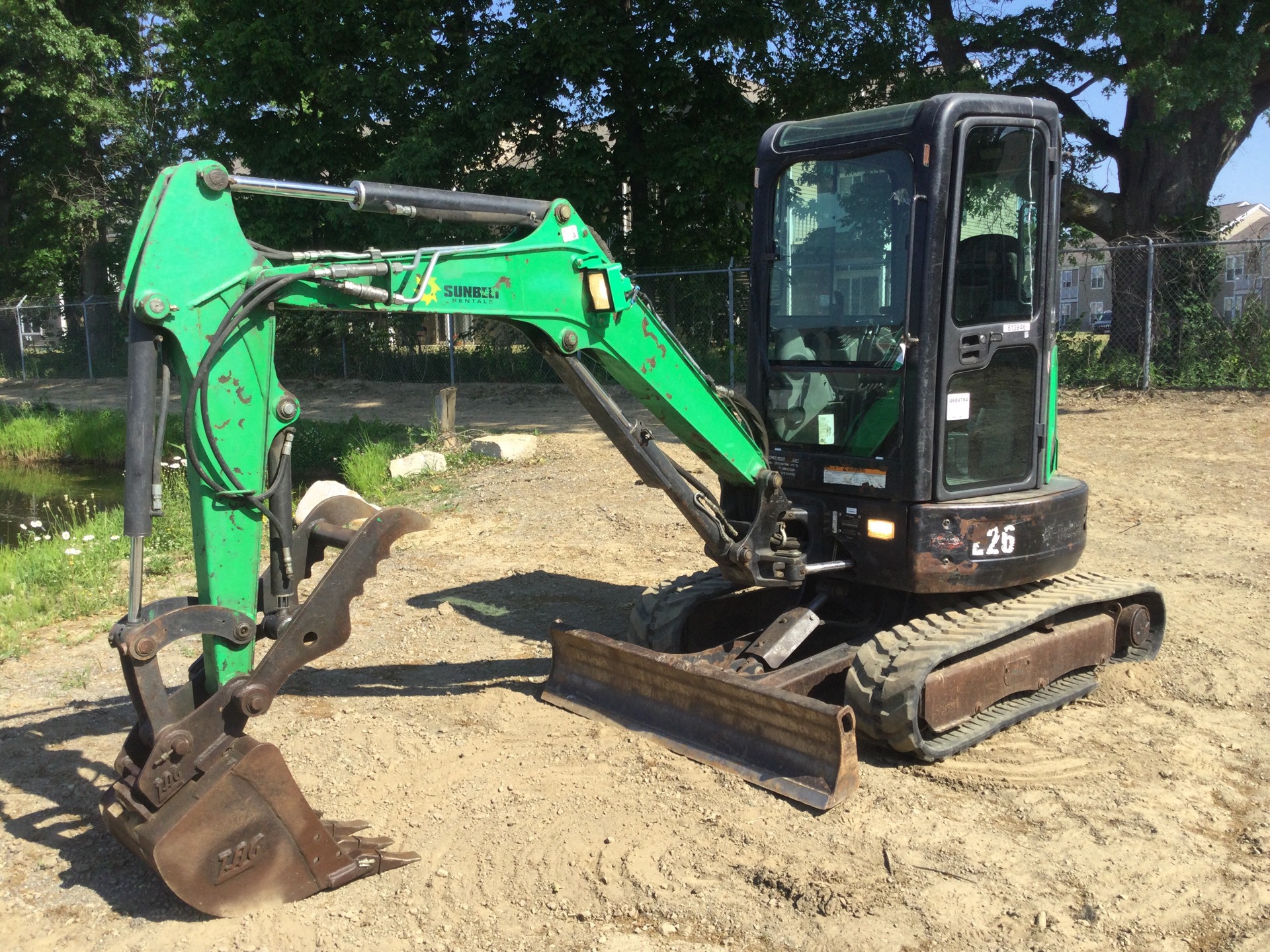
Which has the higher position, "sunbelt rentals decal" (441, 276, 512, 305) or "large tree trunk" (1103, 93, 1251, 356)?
"large tree trunk" (1103, 93, 1251, 356)

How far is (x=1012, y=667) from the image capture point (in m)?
5.24

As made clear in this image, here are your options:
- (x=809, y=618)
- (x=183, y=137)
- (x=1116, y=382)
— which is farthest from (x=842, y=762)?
(x=183, y=137)

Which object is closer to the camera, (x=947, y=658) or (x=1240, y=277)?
(x=947, y=658)

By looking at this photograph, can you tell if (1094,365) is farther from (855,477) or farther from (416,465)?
(855,477)

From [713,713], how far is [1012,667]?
4.76 ft

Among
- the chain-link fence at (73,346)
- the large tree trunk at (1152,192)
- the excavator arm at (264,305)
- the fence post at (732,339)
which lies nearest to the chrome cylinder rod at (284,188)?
the excavator arm at (264,305)

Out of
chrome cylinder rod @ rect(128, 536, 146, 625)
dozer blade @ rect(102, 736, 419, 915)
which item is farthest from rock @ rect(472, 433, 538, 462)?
chrome cylinder rod @ rect(128, 536, 146, 625)

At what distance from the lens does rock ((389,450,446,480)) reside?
11.2 meters

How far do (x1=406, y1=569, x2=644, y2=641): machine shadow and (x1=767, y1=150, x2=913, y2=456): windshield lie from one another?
204cm

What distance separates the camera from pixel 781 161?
5.45 metres

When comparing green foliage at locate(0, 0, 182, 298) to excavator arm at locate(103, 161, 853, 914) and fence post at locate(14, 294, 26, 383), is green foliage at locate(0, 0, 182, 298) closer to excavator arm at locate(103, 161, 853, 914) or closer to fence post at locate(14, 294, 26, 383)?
fence post at locate(14, 294, 26, 383)

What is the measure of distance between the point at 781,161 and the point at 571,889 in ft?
11.3

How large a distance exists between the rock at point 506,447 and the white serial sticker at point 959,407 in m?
7.15

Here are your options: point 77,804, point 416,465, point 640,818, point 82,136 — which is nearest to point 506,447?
point 416,465
